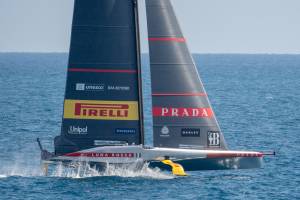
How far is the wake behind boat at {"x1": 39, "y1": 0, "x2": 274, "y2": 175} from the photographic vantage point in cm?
4072

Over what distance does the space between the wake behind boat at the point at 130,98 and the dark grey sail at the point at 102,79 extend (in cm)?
4

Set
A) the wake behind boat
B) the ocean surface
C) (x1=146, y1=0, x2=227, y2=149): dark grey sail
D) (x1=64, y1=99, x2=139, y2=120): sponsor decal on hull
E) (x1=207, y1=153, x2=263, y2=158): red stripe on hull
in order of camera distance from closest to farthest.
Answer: the ocean surface, (x1=207, y1=153, x2=263, y2=158): red stripe on hull, the wake behind boat, (x1=146, y1=0, x2=227, y2=149): dark grey sail, (x1=64, y1=99, x2=139, y2=120): sponsor decal on hull

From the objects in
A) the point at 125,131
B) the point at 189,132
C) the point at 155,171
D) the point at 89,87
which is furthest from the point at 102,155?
the point at 189,132

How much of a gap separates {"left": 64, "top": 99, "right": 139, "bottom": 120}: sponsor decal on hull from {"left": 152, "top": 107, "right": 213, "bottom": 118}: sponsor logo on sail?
1031 millimetres

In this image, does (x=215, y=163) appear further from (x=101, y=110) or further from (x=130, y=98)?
(x=101, y=110)

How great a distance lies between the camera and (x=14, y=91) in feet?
334

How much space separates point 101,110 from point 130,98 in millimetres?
1349

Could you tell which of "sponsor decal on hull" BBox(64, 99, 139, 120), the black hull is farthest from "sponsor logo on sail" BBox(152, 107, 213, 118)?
the black hull

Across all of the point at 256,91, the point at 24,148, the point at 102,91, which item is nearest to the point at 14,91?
the point at 256,91

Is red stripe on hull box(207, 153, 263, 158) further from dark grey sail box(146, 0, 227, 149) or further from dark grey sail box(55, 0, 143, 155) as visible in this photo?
dark grey sail box(55, 0, 143, 155)

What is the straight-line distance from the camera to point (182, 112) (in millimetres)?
41062

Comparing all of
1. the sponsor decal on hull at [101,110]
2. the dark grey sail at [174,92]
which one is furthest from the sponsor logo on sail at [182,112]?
the sponsor decal on hull at [101,110]

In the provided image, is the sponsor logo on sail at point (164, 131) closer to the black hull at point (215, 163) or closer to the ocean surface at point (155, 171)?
the black hull at point (215, 163)

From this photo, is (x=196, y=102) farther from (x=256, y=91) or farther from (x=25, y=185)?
(x=256, y=91)
